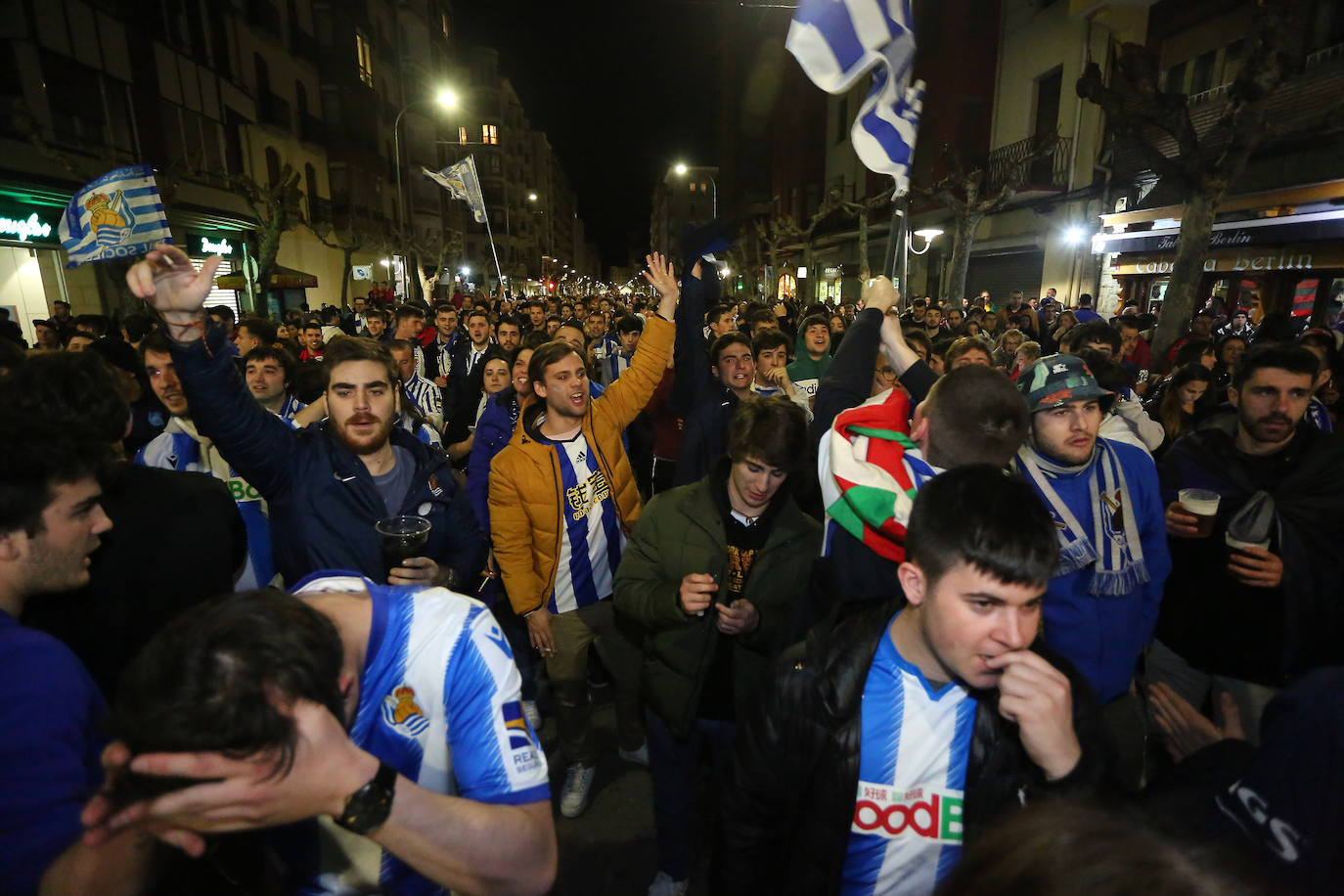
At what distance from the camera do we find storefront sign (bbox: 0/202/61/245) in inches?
594

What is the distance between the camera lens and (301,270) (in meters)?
30.2

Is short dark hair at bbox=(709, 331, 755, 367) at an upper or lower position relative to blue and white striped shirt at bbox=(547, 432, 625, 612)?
upper

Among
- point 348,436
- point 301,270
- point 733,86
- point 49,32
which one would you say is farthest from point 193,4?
point 733,86

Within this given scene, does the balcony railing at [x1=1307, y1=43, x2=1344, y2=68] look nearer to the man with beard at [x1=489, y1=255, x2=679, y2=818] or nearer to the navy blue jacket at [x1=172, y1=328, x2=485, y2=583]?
the man with beard at [x1=489, y1=255, x2=679, y2=818]

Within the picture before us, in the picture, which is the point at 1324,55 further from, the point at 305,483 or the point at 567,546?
the point at 305,483

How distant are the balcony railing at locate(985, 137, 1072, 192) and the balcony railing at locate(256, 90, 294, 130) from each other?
28221mm

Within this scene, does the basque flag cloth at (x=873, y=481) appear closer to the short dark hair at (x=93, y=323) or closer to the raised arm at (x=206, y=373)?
the raised arm at (x=206, y=373)

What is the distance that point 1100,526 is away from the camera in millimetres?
2852

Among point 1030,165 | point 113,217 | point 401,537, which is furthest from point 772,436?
point 1030,165

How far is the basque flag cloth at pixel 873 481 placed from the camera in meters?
2.32

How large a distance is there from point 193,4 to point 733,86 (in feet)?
201

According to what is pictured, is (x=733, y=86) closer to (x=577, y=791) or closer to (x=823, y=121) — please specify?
(x=823, y=121)

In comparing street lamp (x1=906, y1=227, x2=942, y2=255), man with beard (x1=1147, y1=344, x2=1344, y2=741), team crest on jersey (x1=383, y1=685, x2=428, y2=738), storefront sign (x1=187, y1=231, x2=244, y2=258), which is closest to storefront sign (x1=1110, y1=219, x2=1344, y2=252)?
street lamp (x1=906, y1=227, x2=942, y2=255)

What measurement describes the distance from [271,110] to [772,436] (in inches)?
1307
